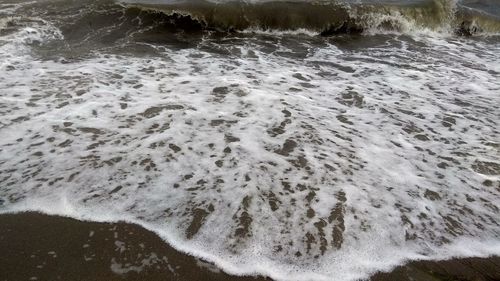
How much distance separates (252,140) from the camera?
15.2 ft

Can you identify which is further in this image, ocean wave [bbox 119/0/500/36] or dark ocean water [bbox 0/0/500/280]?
ocean wave [bbox 119/0/500/36]

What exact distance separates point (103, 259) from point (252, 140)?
2.12 metres

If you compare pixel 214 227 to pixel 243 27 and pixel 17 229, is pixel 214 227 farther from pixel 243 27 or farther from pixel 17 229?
pixel 243 27

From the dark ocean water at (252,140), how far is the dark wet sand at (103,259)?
10 centimetres

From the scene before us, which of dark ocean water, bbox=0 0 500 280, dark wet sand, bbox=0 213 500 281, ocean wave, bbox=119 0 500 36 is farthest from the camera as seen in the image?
ocean wave, bbox=119 0 500 36

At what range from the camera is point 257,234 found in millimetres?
3303

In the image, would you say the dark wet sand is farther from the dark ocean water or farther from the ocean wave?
the ocean wave

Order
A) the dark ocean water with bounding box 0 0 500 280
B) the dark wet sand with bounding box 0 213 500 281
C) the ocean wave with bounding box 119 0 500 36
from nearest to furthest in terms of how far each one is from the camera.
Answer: the dark wet sand with bounding box 0 213 500 281 → the dark ocean water with bounding box 0 0 500 280 → the ocean wave with bounding box 119 0 500 36

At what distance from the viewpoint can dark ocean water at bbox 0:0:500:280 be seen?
3.36 metres

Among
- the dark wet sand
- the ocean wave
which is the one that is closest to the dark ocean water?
the dark wet sand

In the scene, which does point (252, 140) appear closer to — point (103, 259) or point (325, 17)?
point (103, 259)

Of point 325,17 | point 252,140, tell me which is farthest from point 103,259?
point 325,17

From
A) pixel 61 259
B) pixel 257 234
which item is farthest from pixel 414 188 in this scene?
pixel 61 259

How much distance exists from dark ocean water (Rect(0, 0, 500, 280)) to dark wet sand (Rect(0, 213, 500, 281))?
0.32ft
